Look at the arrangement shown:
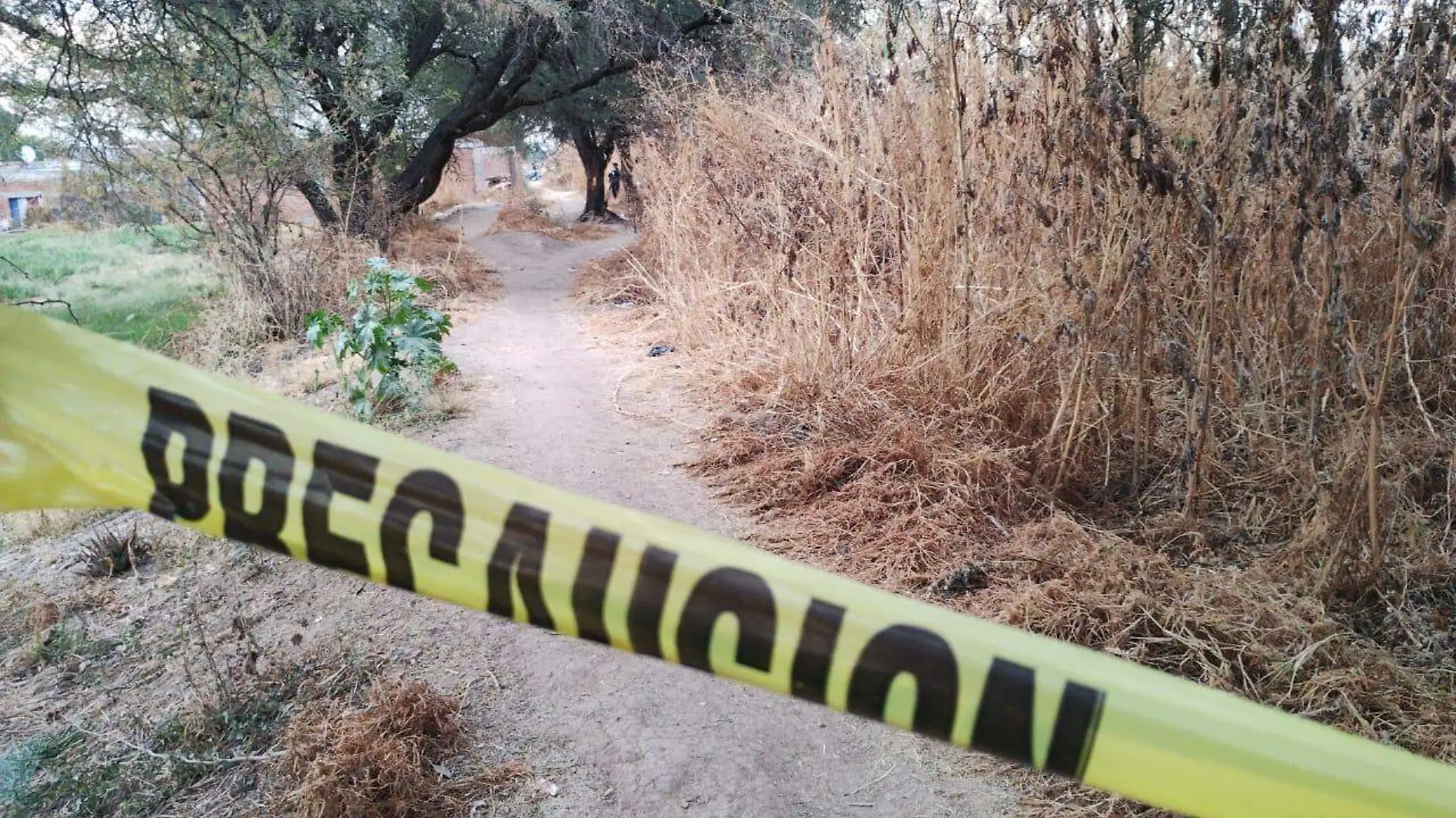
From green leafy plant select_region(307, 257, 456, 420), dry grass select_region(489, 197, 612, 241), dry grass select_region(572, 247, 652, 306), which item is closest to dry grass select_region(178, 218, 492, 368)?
dry grass select_region(572, 247, 652, 306)

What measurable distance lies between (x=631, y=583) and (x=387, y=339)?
4.57 metres

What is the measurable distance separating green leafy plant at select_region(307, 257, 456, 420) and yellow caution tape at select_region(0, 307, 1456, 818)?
13.0 ft

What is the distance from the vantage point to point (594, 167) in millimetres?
21781

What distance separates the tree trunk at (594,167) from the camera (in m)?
21.0

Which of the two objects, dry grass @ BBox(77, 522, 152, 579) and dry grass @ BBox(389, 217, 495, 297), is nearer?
dry grass @ BBox(77, 522, 152, 579)

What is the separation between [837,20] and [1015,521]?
6.14 m

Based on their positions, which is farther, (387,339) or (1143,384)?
(387,339)

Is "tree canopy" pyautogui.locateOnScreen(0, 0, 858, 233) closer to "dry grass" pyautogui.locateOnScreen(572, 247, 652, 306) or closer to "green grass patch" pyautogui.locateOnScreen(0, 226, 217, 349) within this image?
"green grass patch" pyautogui.locateOnScreen(0, 226, 217, 349)

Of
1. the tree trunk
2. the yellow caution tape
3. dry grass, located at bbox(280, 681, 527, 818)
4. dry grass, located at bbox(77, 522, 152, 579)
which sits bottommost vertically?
dry grass, located at bbox(77, 522, 152, 579)

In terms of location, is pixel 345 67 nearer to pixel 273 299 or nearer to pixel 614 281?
pixel 273 299

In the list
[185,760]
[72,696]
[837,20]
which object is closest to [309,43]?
[837,20]

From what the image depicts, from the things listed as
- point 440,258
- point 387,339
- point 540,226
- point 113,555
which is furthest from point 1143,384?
point 540,226

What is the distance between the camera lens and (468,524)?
52.7 inches

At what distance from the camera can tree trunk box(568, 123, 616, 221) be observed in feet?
68.8
